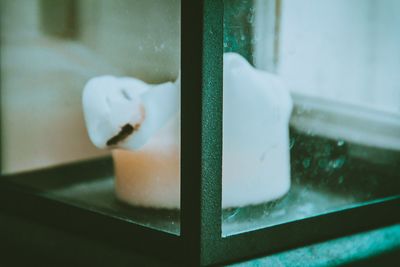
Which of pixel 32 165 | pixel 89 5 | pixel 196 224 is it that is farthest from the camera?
pixel 32 165

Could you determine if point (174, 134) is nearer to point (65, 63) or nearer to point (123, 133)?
point (123, 133)

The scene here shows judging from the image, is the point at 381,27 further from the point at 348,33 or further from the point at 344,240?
the point at 344,240

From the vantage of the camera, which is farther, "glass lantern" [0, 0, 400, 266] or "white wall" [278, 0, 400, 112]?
"white wall" [278, 0, 400, 112]

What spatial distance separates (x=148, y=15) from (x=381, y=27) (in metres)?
0.21

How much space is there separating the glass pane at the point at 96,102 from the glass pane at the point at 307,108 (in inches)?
1.6

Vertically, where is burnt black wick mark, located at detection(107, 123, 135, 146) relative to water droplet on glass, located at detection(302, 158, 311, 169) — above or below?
above

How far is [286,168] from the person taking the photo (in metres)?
0.43

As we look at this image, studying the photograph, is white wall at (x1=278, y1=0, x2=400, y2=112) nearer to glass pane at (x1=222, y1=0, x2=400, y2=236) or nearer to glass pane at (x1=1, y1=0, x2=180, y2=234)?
glass pane at (x1=222, y1=0, x2=400, y2=236)

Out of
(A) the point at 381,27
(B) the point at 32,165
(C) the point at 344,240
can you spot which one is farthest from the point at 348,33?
(B) the point at 32,165

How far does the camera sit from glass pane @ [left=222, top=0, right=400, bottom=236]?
15.3 inches

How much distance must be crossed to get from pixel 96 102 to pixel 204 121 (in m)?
0.12

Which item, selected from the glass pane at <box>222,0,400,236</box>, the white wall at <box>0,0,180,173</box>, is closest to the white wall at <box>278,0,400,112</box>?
the glass pane at <box>222,0,400,236</box>

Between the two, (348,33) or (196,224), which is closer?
(196,224)

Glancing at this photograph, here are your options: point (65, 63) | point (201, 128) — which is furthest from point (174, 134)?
point (65, 63)
